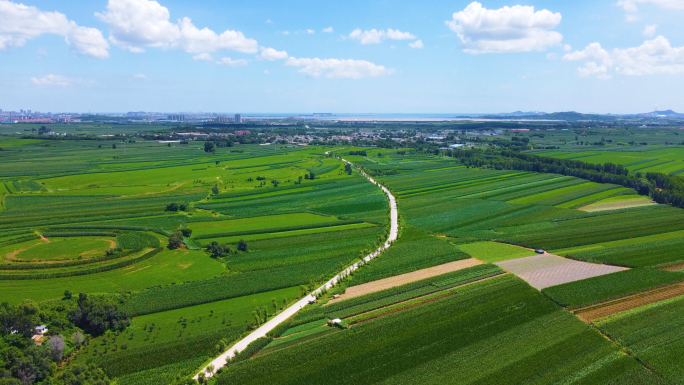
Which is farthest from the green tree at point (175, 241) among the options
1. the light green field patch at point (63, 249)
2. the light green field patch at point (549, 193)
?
the light green field patch at point (549, 193)

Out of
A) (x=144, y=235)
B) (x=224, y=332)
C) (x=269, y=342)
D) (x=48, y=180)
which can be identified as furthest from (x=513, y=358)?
(x=48, y=180)

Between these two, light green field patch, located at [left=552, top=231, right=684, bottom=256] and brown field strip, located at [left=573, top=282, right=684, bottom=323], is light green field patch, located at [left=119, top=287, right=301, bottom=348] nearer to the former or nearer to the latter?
brown field strip, located at [left=573, top=282, right=684, bottom=323]

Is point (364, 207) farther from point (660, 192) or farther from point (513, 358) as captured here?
point (660, 192)

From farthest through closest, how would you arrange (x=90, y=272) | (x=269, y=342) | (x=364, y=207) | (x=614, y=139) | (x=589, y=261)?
1. (x=614, y=139)
2. (x=364, y=207)
3. (x=589, y=261)
4. (x=90, y=272)
5. (x=269, y=342)

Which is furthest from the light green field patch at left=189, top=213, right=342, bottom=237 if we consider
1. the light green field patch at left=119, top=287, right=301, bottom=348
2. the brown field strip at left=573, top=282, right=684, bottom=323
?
the brown field strip at left=573, top=282, right=684, bottom=323

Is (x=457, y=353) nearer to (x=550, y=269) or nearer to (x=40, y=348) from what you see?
(x=550, y=269)

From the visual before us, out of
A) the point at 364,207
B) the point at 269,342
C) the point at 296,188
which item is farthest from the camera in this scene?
the point at 296,188

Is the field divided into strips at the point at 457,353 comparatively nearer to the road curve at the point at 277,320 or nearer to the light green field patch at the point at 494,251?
the road curve at the point at 277,320

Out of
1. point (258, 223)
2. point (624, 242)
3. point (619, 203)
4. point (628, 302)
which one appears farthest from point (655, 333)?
point (619, 203)

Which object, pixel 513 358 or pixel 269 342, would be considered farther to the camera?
pixel 269 342
